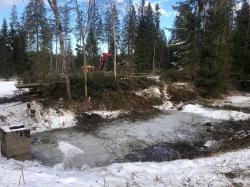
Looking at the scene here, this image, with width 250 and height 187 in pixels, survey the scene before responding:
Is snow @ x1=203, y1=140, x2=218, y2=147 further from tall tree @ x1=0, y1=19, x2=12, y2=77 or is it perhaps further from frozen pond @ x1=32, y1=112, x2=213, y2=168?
tall tree @ x1=0, y1=19, x2=12, y2=77

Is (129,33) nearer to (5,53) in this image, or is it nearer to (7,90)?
(5,53)

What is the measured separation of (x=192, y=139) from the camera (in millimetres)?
13031

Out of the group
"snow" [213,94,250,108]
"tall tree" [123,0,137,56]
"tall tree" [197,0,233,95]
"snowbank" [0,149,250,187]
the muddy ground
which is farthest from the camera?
"tall tree" [123,0,137,56]

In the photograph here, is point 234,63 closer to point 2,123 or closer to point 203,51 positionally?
point 203,51

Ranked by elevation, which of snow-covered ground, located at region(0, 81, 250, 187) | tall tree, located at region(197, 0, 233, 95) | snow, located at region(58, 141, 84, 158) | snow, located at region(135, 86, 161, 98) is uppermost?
tall tree, located at region(197, 0, 233, 95)

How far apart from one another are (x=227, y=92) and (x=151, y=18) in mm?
24355

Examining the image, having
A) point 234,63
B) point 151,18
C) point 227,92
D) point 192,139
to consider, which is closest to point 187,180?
point 192,139

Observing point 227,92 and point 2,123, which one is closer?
point 2,123

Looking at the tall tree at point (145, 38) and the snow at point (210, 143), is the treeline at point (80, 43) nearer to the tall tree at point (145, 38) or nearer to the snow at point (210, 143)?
the tall tree at point (145, 38)

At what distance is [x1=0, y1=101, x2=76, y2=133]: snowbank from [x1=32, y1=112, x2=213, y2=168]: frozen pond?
1024mm

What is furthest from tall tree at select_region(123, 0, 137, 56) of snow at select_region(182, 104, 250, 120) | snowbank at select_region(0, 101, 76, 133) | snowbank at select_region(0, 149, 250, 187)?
snowbank at select_region(0, 149, 250, 187)

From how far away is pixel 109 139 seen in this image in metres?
13.1

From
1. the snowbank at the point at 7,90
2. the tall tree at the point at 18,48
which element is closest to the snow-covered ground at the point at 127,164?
the snowbank at the point at 7,90

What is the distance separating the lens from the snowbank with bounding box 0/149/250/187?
6.29 meters
